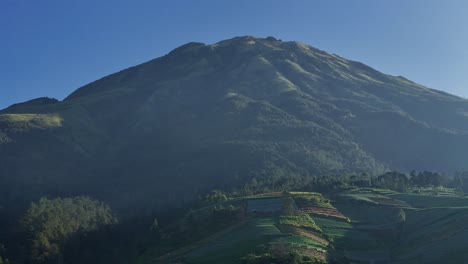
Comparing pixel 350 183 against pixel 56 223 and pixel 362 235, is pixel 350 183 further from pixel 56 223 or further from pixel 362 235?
pixel 56 223

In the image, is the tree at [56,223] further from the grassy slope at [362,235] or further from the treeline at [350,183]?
the treeline at [350,183]

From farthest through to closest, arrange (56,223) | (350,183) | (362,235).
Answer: (350,183) < (56,223) < (362,235)

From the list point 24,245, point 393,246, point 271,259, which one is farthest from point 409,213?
point 24,245

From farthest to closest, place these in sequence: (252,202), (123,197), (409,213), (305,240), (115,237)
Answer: (123,197), (115,237), (252,202), (409,213), (305,240)

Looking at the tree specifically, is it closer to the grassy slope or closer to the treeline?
the grassy slope

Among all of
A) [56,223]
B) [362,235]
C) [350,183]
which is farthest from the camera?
[350,183]

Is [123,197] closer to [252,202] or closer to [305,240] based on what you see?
[252,202]

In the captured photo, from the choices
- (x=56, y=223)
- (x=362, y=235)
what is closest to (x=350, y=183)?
(x=362, y=235)

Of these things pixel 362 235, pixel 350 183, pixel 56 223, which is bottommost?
pixel 56 223
